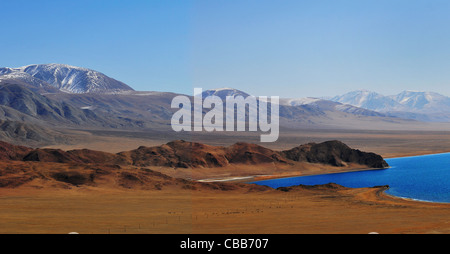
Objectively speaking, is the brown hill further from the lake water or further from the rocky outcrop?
the lake water

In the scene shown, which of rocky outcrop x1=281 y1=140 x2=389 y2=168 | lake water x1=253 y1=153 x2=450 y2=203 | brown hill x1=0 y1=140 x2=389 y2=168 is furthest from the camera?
rocky outcrop x1=281 y1=140 x2=389 y2=168

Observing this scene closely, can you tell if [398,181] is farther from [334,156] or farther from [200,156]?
[200,156]

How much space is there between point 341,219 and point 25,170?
→ 40447mm

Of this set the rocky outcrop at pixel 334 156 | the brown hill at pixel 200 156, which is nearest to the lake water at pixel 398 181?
the rocky outcrop at pixel 334 156

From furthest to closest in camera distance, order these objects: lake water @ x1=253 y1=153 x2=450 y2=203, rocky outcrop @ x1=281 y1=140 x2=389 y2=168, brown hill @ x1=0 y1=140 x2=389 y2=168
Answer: rocky outcrop @ x1=281 y1=140 x2=389 y2=168 → brown hill @ x1=0 y1=140 x2=389 y2=168 → lake water @ x1=253 y1=153 x2=450 y2=203

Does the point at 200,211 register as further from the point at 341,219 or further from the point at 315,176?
the point at 315,176

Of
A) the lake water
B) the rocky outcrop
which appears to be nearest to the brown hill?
the rocky outcrop

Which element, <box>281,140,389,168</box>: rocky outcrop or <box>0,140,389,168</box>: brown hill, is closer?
<box>0,140,389,168</box>: brown hill

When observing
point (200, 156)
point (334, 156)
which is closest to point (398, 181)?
point (334, 156)

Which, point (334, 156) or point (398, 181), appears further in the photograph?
point (334, 156)

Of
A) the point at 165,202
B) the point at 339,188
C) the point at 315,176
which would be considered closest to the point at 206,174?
the point at 315,176

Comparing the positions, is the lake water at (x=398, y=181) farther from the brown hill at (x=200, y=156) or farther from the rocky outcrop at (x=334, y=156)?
the brown hill at (x=200, y=156)
